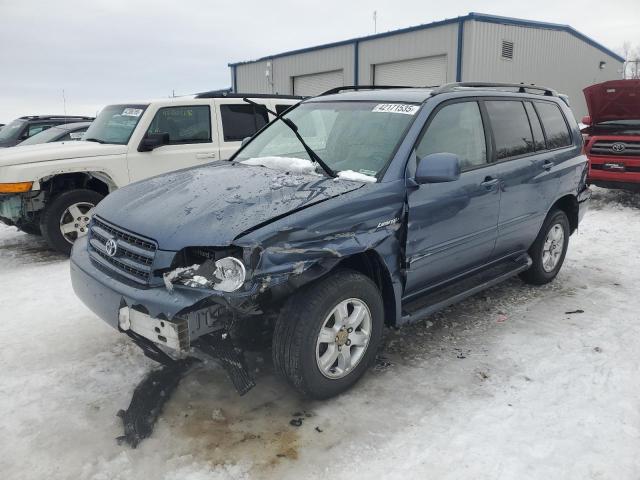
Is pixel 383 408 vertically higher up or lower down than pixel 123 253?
lower down

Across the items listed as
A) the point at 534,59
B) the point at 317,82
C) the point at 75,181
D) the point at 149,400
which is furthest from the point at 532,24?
the point at 149,400

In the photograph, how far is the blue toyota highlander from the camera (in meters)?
2.68

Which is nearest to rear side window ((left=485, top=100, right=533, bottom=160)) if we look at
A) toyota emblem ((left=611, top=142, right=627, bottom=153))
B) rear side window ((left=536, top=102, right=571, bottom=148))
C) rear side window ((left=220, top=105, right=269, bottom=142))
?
rear side window ((left=536, top=102, right=571, bottom=148))

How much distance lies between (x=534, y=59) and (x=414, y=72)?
5.01 m

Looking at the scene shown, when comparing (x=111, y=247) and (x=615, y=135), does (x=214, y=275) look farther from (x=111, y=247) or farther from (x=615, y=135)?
(x=615, y=135)

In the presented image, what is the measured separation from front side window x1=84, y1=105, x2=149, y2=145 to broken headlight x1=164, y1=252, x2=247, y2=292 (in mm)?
4376

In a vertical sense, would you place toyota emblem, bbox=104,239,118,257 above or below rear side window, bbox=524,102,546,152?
below

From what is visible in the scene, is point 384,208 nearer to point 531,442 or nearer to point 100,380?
point 531,442

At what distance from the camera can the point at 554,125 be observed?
16.2 feet

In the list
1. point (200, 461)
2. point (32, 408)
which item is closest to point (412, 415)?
point (200, 461)

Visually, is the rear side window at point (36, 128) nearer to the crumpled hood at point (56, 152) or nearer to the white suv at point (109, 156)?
the white suv at point (109, 156)

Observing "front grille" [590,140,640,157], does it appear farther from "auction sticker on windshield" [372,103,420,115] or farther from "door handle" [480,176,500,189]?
"auction sticker on windshield" [372,103,420,115]

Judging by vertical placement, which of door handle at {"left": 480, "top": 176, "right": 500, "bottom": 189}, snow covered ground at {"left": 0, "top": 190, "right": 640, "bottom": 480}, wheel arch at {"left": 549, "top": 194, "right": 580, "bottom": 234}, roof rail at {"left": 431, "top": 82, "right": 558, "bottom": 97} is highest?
roof rail at {"left": 431, "top": 82, "right": 558, "bottom": 97}

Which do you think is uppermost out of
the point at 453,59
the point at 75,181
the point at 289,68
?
the point at 289,68
